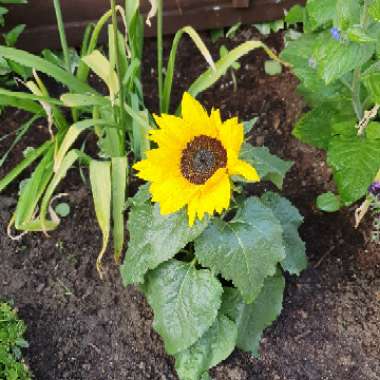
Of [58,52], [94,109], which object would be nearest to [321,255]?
[94,109]

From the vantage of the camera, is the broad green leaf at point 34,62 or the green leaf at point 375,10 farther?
the broad green leaf at point 34,62

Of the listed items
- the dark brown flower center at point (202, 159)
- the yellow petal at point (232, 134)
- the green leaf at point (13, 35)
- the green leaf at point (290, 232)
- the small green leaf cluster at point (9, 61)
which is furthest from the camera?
the green leaf at point (13, 35)

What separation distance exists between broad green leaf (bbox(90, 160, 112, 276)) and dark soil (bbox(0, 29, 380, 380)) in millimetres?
280

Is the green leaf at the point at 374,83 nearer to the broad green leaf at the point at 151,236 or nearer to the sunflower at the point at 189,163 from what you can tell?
the sunflower at the point at 189,163

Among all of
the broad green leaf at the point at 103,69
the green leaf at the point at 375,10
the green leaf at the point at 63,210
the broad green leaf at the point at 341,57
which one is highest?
the green leaf at the point at 375,10

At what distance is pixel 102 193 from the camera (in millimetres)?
1849

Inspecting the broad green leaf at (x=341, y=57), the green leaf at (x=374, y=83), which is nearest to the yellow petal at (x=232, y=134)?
the broad green leaf at (x=341, y=57)

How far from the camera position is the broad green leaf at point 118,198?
186 centimetres

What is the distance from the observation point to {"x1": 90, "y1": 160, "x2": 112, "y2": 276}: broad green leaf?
5.97ft

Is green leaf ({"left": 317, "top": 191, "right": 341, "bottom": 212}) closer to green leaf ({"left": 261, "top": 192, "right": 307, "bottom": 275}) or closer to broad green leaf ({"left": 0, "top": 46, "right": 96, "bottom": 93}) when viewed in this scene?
green leaf ({"left": 261, "top": 192, "right": 307, "bottom": 275})

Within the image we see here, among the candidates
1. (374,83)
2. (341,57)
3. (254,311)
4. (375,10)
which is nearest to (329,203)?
(254,311)

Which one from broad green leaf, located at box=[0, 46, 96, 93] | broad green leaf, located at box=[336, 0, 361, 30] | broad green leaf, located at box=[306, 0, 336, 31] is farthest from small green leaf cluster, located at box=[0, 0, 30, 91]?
broad green leaf, located at box=[336, 0, 361, 30]

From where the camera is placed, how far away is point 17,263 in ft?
7.00

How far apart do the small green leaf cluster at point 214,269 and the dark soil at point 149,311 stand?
120 mm
